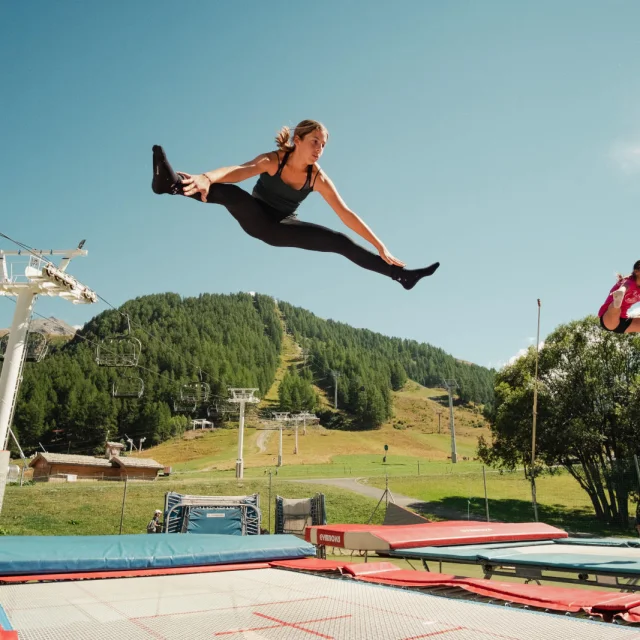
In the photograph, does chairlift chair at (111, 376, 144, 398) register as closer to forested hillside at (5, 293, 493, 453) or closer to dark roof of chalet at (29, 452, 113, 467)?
forested hillside at (5, 293, 493, 453)

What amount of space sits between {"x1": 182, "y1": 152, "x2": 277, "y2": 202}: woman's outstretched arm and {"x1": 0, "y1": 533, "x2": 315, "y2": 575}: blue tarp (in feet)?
11.4

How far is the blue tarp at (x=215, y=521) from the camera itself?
25.5 feet

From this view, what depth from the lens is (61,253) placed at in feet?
43.0

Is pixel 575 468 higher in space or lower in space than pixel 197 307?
lower

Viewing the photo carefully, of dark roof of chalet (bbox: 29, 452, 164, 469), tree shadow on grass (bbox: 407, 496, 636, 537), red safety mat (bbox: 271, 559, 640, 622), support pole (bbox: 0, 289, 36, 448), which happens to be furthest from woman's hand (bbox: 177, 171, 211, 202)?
dark roof of chalet (bbox: 29, 452, 164, 469)

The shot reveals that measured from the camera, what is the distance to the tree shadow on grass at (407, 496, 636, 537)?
48.4 feet

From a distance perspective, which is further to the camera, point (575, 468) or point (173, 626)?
point (575, 468)

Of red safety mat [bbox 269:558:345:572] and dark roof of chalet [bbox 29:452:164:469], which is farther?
dark roof of chalet [bbox 29:452:164:469]

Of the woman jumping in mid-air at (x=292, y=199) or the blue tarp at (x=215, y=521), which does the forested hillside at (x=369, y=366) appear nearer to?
the blue tarp at (x=215, y=521)

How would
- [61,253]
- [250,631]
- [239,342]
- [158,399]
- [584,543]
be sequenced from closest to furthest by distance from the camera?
[250,631] < [584,543] < [61,253] < [158,399] < [239,342]

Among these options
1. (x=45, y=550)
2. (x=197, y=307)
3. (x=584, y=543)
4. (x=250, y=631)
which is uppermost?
(x=197, y=307)

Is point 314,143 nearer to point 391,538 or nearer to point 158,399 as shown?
point 391,538

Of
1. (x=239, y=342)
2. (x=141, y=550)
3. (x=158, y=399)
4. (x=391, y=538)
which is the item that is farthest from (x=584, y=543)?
(x=239, y=342)

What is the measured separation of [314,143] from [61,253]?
41.6 feet
